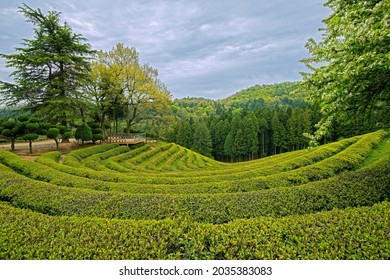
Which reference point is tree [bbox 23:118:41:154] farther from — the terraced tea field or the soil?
the terraced tea field

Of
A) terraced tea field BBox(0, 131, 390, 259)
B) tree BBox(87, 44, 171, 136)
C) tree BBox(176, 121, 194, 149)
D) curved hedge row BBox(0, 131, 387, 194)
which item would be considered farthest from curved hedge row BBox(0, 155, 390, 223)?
tree BBox(176, 121, 194, 149)

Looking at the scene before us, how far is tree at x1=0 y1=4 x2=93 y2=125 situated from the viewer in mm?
19562

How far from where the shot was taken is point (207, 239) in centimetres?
361

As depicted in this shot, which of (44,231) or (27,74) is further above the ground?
(27,74)

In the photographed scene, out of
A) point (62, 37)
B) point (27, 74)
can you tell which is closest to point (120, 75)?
point (62, 37)

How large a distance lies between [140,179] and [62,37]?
19.3m

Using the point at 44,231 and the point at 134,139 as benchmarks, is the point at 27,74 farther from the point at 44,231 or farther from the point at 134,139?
the point at 44,231

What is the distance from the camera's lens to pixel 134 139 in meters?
25.8

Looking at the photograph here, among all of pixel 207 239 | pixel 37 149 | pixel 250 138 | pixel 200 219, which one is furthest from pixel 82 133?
pixel 250 138

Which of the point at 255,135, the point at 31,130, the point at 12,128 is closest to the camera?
the point at 12,128

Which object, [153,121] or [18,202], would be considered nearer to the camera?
[18,202]

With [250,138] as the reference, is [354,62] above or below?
above

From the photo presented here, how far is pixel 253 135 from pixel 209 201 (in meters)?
42.5

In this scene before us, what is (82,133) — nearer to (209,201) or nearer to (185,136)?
(209,201)
